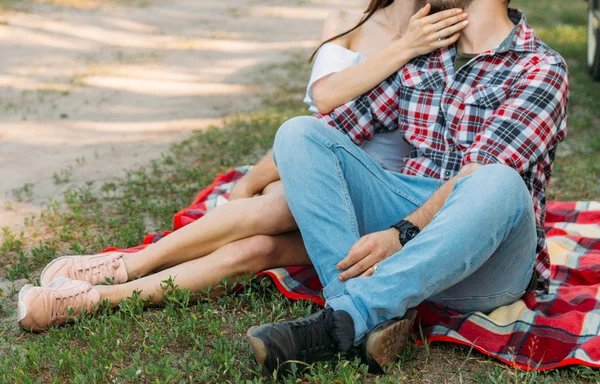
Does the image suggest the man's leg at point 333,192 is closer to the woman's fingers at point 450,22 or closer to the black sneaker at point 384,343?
the black sneaker at point 384,343

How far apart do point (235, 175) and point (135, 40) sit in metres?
5.50

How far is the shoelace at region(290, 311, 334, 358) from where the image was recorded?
7.79ft

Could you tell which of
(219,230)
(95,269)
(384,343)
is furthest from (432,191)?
(95,269)

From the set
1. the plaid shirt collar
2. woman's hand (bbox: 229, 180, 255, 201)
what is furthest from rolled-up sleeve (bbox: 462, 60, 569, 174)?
woman's hand (bbox: 229, 180, 255, 201)

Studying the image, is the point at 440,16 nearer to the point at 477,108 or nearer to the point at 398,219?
the point at 477,108

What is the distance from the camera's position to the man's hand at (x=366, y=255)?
253 centimetres

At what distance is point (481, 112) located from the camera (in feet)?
9.59

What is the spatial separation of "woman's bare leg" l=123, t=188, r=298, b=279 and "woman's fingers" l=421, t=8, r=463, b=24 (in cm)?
95

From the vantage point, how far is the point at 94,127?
600 centimetres

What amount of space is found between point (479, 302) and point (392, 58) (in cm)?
110

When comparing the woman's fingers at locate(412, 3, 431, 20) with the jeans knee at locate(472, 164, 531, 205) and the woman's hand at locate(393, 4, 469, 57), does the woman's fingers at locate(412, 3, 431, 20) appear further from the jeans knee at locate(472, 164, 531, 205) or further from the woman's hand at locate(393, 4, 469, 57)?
the jeans knee at locate(472, 164, 531, 205)

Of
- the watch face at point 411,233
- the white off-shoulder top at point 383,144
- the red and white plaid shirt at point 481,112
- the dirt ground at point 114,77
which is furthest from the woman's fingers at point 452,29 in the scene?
the dirt ground at point 114,77

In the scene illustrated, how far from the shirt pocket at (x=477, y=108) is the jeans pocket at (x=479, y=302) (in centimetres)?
62

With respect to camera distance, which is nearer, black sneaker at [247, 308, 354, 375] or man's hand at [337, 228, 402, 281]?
black sneaker at [247, 308, 354, 375]
